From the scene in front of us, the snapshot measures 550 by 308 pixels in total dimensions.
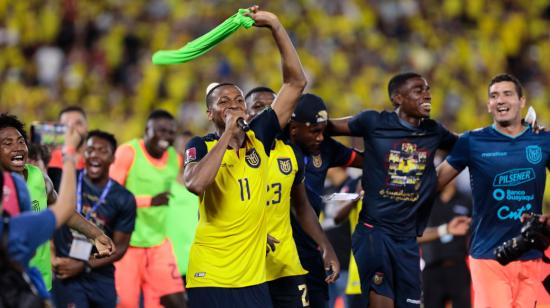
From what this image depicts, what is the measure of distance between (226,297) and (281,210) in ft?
3.59

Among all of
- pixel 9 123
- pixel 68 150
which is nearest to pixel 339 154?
pixel 9 123

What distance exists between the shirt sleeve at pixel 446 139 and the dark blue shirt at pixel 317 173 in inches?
29.8

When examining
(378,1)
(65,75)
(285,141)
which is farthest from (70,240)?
(378,1)

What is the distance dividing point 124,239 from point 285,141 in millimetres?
2192

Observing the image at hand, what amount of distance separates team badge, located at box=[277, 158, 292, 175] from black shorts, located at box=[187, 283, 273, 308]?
40.9 inches

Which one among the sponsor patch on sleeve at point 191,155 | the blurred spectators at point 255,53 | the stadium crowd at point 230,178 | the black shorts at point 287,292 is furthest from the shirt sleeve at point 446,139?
the blurred spectators at point 255,53

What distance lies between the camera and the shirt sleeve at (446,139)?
8.63m

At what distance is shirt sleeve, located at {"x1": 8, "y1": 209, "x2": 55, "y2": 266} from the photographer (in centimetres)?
518

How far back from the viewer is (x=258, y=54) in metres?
21.0

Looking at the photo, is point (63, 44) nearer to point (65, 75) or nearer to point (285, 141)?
point (65, 75)

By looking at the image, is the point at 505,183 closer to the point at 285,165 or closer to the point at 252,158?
the point at 285,165

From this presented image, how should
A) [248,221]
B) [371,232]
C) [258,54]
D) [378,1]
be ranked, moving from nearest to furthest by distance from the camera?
[248,221] → [371,232] → [258,54] → [378,1]

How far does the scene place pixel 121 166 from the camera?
10.7 m

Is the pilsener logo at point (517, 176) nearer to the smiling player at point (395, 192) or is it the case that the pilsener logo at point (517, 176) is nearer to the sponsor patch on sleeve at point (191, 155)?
the smiling player at point (395, 192)
